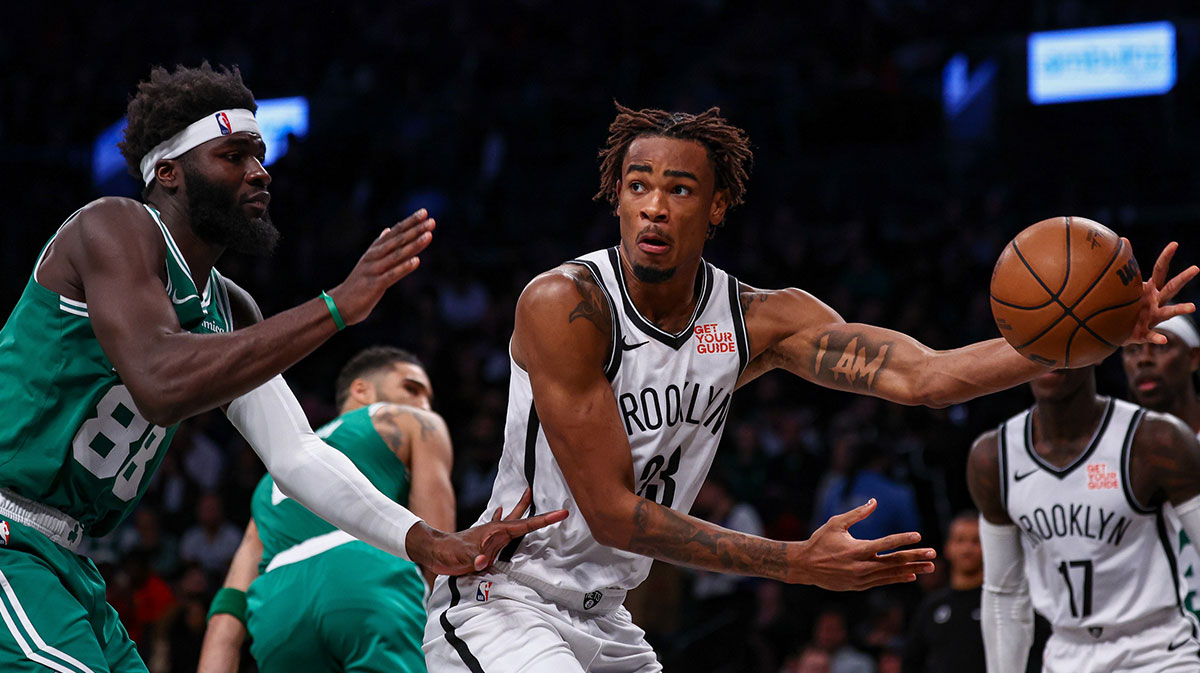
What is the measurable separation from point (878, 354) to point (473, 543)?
1.32 metres

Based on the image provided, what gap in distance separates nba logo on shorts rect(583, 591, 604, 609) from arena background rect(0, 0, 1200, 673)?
16.4ft

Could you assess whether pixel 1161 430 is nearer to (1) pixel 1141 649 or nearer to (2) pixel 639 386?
(1) pixel 1141 649

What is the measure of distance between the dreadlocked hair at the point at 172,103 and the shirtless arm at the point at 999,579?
131 inches

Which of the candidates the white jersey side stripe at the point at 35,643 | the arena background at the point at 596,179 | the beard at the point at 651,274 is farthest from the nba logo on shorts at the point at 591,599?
the arena background at the point at 596,179

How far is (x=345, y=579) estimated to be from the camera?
4.98 metres

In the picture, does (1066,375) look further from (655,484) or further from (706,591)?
(706,591)

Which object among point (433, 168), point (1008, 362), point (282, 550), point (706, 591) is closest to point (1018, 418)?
point (1008, 362)

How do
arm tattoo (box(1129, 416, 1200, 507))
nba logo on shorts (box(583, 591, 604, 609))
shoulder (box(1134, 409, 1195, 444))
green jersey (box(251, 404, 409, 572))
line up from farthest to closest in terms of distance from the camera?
green jersey (box(251, 404, 409, 572)) < shoulder (box(1134, 409, 1195, 444)) < arm tattoo (box(1129, 416, 1200, 507)) < nba logo on shorts (box(583, 591, 604, 609))

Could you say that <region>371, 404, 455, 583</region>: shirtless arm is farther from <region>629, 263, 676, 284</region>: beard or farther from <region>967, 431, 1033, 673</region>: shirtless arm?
<region>967, 431, 1033, 673</region>: shirtless arm

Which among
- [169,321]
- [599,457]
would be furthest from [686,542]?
[169,321]

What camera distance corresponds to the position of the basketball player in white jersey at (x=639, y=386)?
3434 millimetres

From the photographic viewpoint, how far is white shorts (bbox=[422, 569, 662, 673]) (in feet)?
11.2

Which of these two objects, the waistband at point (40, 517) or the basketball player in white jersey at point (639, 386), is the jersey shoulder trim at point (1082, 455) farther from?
the waistband at point (40, 517)

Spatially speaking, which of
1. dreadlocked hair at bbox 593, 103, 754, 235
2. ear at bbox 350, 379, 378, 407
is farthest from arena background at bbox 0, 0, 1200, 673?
dreadlocked hair at bbox 593, 103, 754, 235
